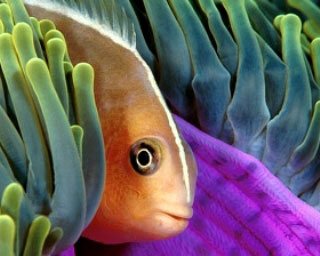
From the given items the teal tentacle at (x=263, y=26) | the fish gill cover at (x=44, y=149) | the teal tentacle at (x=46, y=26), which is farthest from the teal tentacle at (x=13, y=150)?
the teal tentacle at (x=263, y=26)

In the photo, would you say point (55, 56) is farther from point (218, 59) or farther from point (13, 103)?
point (218, 59)

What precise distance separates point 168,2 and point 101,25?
20cm

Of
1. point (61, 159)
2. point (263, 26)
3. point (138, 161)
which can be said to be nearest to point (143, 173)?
point (138, 161)

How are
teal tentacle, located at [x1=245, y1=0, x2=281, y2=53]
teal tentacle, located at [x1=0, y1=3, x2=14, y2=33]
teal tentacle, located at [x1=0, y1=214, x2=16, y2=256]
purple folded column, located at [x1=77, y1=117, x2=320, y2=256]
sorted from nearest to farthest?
teal tentacle, located at [x1=0, y1=214, x2=16, y2=256] → teal tentacle, located at [x1=0, y1=3, x2=14, y2=33] → purple folded column, located at [x1=77, y1=117, x2=320, y2=256] → teal tentacle, located at [x1=245, y1=0, x2=281, y2=53]

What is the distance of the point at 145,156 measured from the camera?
30.2 inches

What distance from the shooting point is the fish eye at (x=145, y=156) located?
766 mm

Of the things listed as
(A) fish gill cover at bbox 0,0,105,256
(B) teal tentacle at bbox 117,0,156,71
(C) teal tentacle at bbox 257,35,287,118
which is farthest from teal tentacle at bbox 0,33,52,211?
(C) teal tentacle at bbox 257,35,287,118

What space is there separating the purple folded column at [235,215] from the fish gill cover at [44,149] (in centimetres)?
26

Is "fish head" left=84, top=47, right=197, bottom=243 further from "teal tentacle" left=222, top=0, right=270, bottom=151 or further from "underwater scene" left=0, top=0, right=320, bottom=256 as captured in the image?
"teal tentacle" left=222, top=0, right=270, bottom=151

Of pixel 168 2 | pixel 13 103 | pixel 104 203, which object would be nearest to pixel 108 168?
pixel 104 203

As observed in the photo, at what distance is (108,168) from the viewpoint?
0.77m

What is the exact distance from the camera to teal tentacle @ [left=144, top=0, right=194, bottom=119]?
965 mm

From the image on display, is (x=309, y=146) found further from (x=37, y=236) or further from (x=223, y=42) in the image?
(x=37, y=236)

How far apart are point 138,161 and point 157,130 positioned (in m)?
0.05
